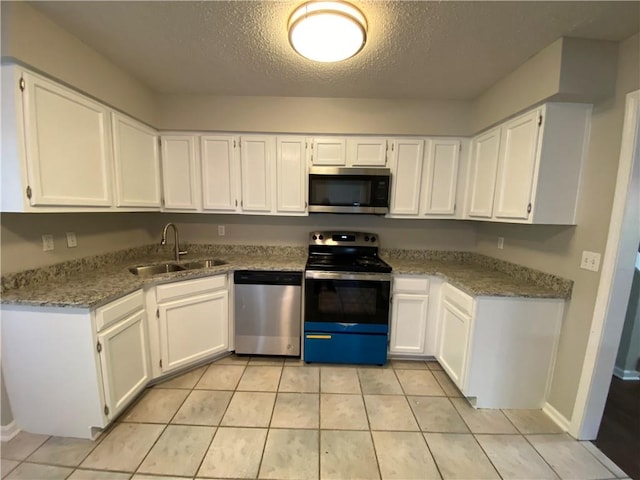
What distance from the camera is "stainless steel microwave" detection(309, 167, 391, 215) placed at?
8.25 ft

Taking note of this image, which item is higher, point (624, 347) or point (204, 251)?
point (204, 251)

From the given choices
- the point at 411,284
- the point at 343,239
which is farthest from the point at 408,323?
→ the point at 343,239

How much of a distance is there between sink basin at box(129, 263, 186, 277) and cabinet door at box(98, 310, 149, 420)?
516 millimetres

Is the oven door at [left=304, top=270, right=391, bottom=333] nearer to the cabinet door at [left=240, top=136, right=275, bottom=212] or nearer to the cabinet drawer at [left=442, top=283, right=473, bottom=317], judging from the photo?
the cabinet drawer at [left=442, top=283, right=473, bottom=317]

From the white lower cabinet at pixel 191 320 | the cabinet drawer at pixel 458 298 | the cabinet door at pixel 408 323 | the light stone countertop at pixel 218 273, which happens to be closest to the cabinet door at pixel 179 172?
the light stone countertop at pixel 218 273

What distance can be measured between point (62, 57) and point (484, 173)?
3116 mm

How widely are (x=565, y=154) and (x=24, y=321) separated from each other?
3473 millimetres

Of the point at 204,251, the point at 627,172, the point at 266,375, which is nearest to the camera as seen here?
the point at 627,172

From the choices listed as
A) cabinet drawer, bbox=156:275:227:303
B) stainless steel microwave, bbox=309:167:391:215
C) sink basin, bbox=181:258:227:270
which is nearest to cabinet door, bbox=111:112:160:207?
sink basin, bbox=181:258:227:270

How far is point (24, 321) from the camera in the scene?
1497 millimetres

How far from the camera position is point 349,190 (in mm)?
2539

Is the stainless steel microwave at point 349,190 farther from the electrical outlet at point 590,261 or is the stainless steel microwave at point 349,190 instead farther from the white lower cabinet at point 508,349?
the electrical outlet at point 590,261

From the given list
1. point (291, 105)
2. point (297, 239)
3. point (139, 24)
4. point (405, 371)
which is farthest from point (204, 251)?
point (405, 371)

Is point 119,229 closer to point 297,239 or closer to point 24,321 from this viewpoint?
point 24,321
